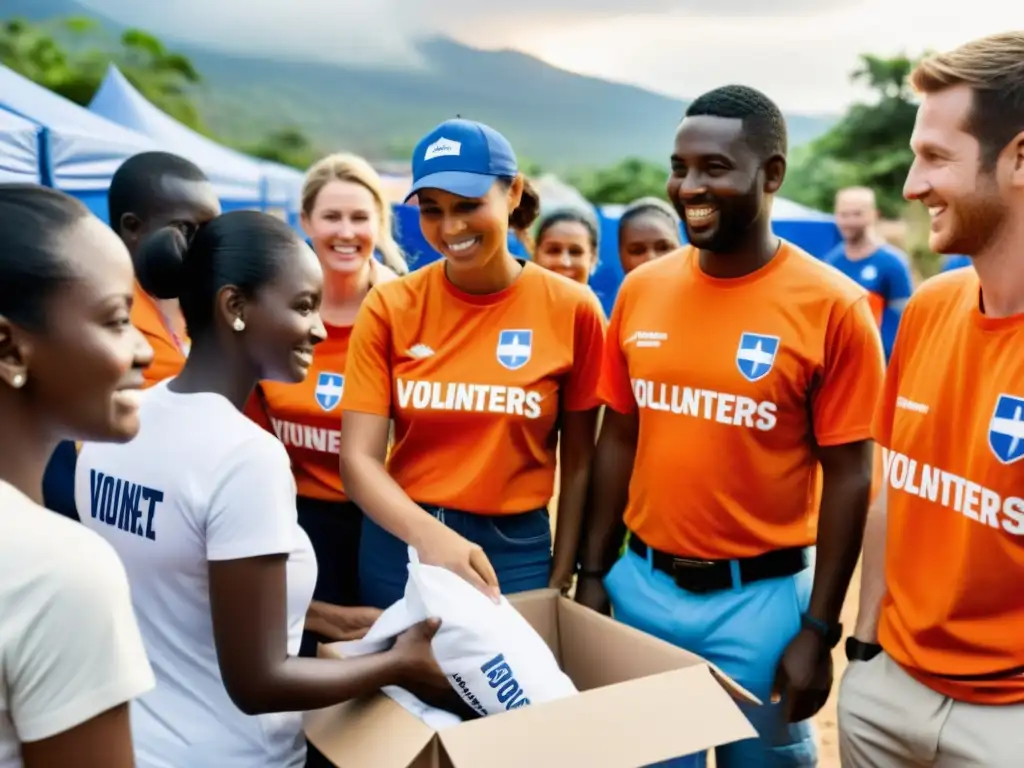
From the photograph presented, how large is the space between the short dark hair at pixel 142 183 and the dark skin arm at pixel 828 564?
191 centimetres

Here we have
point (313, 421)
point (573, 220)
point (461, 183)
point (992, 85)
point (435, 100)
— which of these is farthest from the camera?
point (435, 100)

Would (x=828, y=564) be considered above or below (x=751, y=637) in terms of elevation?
above

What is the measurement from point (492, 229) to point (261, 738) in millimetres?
1322

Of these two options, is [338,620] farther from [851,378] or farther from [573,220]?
[573,220]

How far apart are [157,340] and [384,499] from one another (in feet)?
2.71

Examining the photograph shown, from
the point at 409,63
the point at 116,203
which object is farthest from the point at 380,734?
the point at 409,63

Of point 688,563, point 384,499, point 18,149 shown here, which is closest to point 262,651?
point 384,499

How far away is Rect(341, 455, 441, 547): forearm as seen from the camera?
7.10 ft

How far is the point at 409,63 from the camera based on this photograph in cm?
9825

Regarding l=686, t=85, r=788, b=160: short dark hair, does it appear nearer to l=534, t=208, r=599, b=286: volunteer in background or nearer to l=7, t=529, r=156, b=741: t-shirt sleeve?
l=7, t=529, r=156, b=741: t-shirt sleeve

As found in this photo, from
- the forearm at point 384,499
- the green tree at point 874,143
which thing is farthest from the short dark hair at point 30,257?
the green tree at point 874,143

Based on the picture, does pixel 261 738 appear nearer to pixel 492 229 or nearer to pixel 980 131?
pixel 492 229

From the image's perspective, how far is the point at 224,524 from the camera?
1.44m

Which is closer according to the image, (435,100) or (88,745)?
(88,745)
